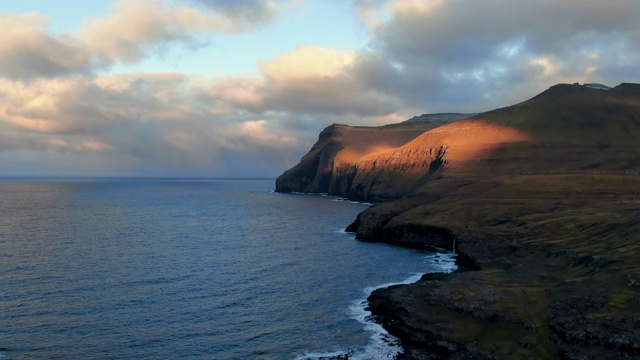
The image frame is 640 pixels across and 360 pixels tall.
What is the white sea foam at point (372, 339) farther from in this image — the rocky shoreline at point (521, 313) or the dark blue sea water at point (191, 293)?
the rocky shoreline at point (521, 313)

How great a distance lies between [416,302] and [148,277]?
37637 mm

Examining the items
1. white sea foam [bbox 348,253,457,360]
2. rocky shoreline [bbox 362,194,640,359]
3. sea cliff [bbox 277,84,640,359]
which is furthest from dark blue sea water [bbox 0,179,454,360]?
sea cliff [bbox 277,84,640,359]

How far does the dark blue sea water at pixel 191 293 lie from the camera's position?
136ft

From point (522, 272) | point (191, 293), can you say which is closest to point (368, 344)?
point (522, 272)

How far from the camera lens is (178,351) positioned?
40.3 meters

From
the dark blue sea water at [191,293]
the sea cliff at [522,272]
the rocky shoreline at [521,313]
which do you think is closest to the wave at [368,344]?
the dark blue sea water at [191,293]

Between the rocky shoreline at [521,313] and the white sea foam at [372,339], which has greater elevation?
the rocky shoreline at [521,313]

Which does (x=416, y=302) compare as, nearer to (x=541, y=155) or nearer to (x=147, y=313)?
(x=147, y=313)

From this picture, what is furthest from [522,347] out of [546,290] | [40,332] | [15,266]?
[15,266]

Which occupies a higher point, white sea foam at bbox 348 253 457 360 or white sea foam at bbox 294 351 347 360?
white sea foam at bbox 348 253 457 360

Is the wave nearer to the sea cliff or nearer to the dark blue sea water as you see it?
the dark blue sea water

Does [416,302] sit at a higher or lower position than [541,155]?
lower

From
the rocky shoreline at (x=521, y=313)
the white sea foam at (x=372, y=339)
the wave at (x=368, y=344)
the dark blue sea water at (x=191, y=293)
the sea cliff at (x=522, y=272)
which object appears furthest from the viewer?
the dark blue sea water at (x=191, y=293)

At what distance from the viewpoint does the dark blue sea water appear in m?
41.6
